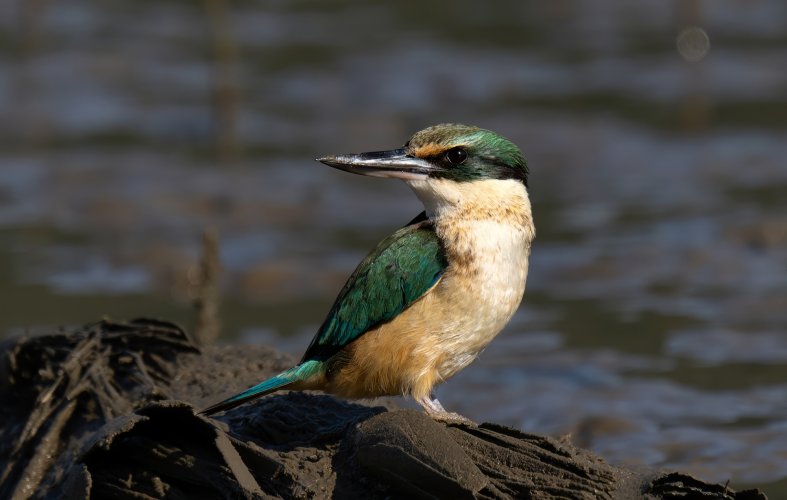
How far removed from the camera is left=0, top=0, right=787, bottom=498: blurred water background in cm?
667

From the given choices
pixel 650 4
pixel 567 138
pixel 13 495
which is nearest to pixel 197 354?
pixel 13 495

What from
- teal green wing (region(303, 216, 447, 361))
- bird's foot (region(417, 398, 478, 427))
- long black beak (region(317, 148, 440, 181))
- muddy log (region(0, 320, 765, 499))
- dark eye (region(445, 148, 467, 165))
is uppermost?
dark eye (region(445, 148, 467, 165))

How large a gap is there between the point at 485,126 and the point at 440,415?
7170mm

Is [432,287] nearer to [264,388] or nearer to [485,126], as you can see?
[264,388]

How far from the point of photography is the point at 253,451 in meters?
3.98

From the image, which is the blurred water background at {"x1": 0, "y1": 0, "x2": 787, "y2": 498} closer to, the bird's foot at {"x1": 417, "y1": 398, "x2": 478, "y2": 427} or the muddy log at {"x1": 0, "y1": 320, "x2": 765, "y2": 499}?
the bird's foot at {"x1": 417, "y1": 398, "x2": 478, "y2": 427}

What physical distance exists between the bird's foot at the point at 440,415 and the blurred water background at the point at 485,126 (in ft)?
5.00

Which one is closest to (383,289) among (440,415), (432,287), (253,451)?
(432,287)

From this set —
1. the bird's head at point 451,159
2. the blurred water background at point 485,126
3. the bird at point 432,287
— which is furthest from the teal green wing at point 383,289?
the blurred water background at point 485,126

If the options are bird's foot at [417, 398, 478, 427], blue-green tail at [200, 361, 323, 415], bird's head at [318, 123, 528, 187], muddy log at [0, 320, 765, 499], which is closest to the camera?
muddy log at [0, 320, 765, 499]

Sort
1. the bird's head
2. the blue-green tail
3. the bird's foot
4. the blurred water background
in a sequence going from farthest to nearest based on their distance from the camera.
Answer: the blurred water background
the bird's head
the blue-green tail
the bird's foot

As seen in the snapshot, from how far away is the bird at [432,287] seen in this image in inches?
166

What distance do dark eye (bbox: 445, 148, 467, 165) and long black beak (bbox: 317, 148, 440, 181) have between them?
50mm

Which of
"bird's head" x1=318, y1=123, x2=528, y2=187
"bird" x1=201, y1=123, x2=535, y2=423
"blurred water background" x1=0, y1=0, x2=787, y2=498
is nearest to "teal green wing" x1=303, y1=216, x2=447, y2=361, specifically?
"bird" x1=201, y1=123, x2=535, y2=423
